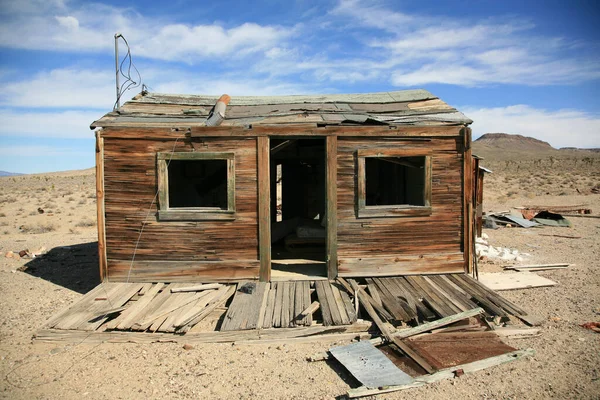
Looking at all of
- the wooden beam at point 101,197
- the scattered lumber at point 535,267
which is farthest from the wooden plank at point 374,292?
the wooden beam at point 101,197

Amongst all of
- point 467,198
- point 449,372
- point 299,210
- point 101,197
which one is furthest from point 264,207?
point 299,210

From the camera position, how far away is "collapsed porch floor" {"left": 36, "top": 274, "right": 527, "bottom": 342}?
5582mm

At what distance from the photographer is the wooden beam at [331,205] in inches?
277

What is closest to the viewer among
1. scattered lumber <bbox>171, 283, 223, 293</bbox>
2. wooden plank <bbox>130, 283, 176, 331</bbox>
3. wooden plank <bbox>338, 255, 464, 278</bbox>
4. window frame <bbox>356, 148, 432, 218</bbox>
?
wooden plank <bbox>130, 283, 176, 331</bbox>

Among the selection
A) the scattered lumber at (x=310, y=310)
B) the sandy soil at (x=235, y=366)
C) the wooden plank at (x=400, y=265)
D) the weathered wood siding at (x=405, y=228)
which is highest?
the weathered wood siding at (x=405, y=228)

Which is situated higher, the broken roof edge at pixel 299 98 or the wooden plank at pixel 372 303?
the broken roof edge at pixel 299 98

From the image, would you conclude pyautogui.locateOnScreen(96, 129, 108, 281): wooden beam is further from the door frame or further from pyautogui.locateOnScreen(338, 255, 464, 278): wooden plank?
pyautogui.locateOnScreen(338, 255, 464, 278): wooden plank

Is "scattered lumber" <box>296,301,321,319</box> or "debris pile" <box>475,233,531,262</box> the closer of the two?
"scattered lumber" <box>296,301,321,319</box>

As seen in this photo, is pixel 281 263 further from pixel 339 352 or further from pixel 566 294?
pixel 566 294

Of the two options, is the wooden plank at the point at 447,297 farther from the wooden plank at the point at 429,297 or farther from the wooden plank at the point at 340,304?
the wooden plank at the point at 340,304

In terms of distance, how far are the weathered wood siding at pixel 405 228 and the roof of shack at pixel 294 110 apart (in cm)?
43

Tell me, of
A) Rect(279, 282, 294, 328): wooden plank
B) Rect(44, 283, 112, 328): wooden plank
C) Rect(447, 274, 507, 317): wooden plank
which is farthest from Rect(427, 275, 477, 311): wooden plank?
Rect(44, 283, 112, 328): wooden plank

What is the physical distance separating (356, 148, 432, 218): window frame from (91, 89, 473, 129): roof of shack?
1.67 ft

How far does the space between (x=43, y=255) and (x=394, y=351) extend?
9.00m
